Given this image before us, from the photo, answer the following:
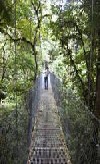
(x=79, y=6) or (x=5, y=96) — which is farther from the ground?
(x=79, y=6)

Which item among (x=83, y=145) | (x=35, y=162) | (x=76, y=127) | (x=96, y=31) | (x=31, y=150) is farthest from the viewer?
(x=96, y=31)

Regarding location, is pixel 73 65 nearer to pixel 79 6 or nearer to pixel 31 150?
pixel 79 6

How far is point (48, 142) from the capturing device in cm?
613

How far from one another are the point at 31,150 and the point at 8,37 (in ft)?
22.1

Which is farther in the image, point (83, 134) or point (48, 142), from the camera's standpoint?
point (48, 142)

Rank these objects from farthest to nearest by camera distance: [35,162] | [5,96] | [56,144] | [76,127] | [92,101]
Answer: [5,96]
[92,101]
[56,144]
[35,162]
[76,127]

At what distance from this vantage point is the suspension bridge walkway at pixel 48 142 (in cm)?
523

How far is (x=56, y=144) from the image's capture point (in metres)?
5.99

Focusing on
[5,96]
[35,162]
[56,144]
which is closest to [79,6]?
[56,144]

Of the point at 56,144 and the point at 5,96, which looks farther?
the point at 5,96

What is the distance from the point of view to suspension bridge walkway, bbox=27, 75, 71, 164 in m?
5.23

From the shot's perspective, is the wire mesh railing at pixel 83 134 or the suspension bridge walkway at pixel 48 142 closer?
the wire mesh railing at pixel 83 134

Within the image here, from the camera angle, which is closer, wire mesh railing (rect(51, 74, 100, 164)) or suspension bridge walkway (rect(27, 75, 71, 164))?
wire mesh railing (rect(51, 74, 100, 164))

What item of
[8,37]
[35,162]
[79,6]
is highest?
[8,37]
